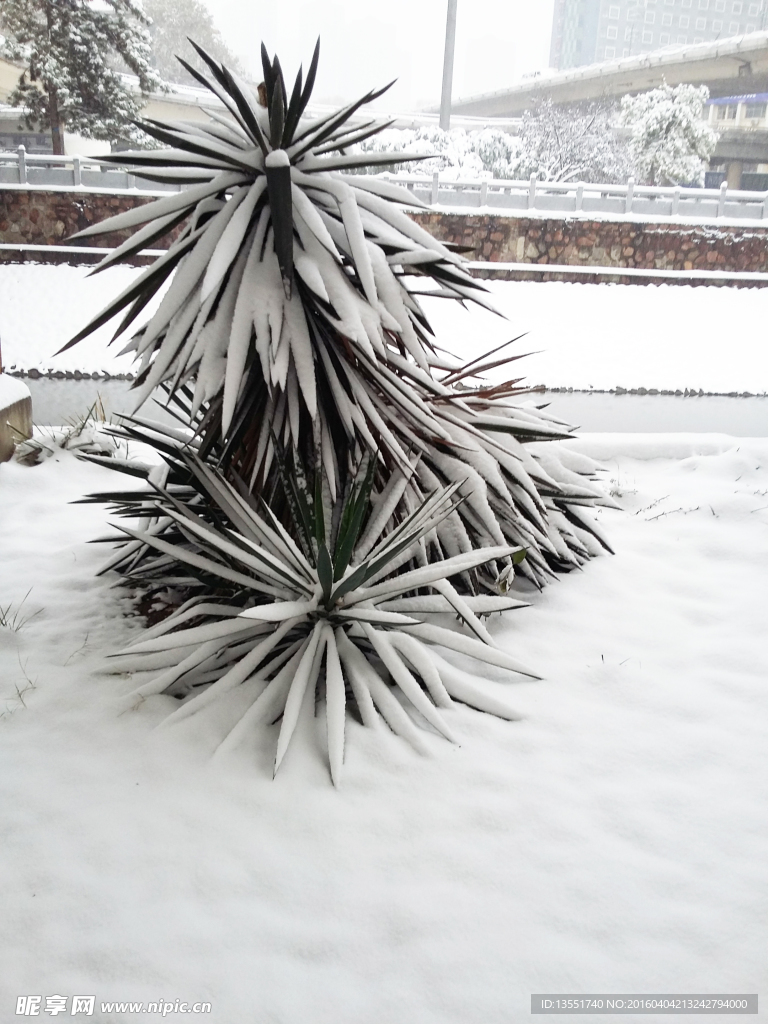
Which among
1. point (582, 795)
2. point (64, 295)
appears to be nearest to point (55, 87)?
point (64, 295)

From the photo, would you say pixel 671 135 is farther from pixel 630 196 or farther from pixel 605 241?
pixel 605 241

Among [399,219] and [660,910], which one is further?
[399,219]

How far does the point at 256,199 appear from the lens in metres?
1.49

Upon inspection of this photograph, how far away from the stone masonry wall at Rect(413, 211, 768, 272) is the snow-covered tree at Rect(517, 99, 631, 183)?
15.0ft

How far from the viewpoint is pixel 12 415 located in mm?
2895

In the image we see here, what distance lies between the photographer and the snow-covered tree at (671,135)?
14.7 m

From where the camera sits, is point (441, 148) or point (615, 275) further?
point (441, 148)

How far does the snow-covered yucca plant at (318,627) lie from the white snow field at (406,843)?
0.07 metres

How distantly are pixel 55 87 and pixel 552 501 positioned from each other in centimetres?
1270

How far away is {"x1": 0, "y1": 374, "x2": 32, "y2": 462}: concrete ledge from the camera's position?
9.25 feet

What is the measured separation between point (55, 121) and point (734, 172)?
53.8 feet

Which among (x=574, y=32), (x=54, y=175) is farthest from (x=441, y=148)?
(x=574, y=32)

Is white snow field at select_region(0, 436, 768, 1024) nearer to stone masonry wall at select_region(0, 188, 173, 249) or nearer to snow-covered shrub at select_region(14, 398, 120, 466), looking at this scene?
snow-covered shrub at select_region(14, 398, 120, 466)

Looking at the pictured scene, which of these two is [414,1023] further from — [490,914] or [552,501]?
[552,501]
